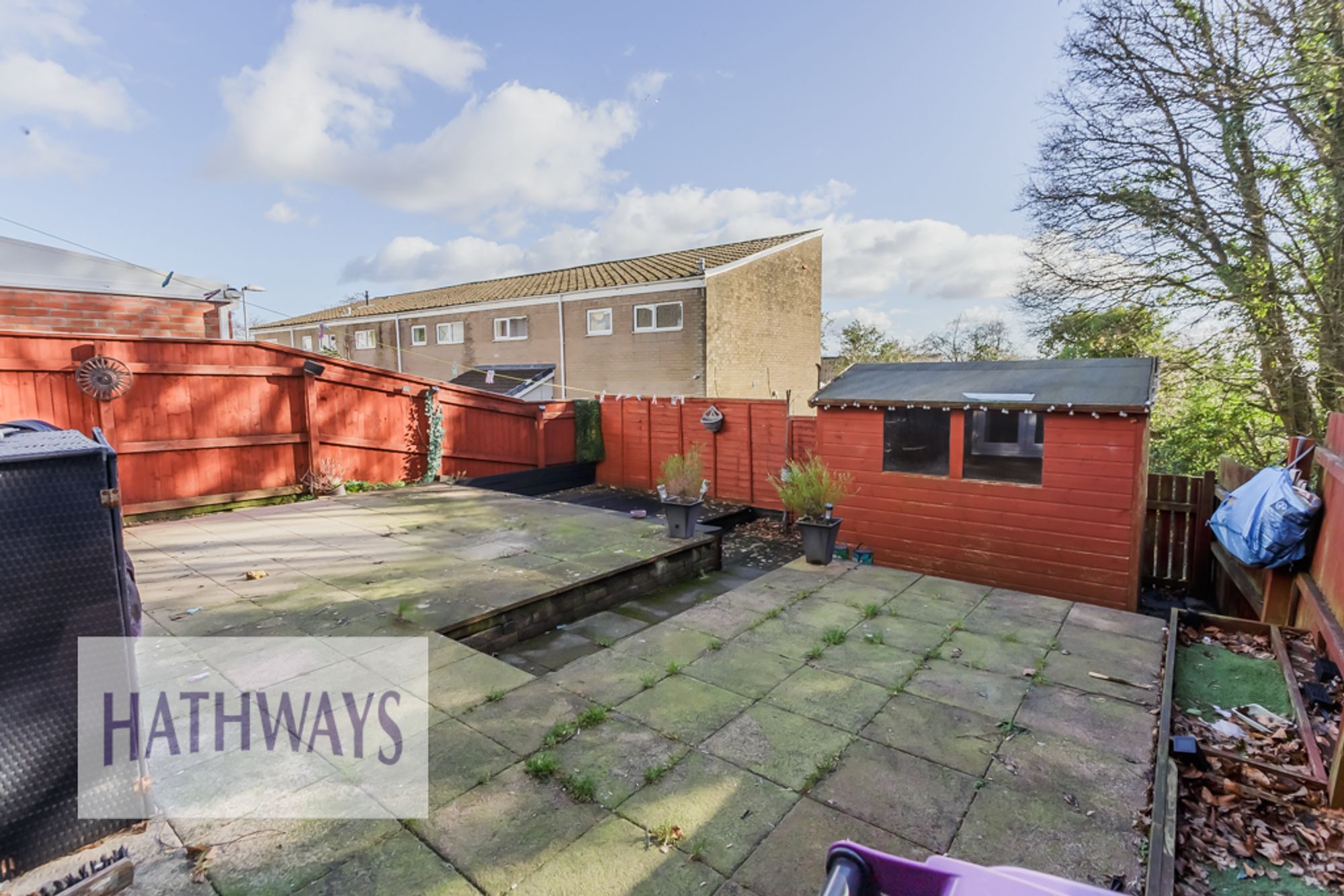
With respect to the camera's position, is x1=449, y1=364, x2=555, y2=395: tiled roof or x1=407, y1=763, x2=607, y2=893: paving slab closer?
x1=407, y1=763, x2=607, y2=893: paving slab

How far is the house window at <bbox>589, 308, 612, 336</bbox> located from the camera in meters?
17.4

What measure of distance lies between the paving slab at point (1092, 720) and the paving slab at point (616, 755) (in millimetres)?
1827

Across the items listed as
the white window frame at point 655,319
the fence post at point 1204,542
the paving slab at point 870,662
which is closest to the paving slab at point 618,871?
the paving slab at point 870,662

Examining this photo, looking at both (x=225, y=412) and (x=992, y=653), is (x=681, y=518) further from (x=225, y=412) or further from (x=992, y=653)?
(x=225, y=412)

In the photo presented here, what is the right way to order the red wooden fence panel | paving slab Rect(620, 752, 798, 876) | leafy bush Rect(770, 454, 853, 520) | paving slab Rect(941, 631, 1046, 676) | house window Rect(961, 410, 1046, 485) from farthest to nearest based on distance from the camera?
1. house window Rect(961, 410, 1046, 485)
2. the red wooden fence panel
3. leafy bush Rect(770, 454, 853, 520)
4. paving slab Rect(941, 631, 1046, 676)
5. paving slab Rect(620, 752, 798, 876)

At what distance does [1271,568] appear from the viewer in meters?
4.62

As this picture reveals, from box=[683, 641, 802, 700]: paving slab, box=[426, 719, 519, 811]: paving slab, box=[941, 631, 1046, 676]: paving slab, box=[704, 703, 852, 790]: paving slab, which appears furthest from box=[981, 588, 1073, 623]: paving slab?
box=[426, 719, 519, 811]: paving slab

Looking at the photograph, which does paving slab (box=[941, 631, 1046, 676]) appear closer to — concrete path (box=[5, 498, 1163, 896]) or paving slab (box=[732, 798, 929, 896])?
concrete path (box=[5, 498, 1163, 896])

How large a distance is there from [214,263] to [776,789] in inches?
441

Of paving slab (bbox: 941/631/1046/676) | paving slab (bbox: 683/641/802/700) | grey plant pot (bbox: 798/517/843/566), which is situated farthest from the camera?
grey plant pot (bbox: 798/517/843/566)

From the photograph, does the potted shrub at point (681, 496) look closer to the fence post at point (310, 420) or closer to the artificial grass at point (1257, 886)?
the artificial grass at point (1257, 886)

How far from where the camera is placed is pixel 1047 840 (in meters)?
2.10

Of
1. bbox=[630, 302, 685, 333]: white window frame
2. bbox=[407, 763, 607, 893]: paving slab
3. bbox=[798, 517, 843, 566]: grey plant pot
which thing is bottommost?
bbox=[407, 763, 607, 893]: paving slab

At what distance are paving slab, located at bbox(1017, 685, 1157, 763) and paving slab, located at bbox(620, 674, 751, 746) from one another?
57.9 inches
